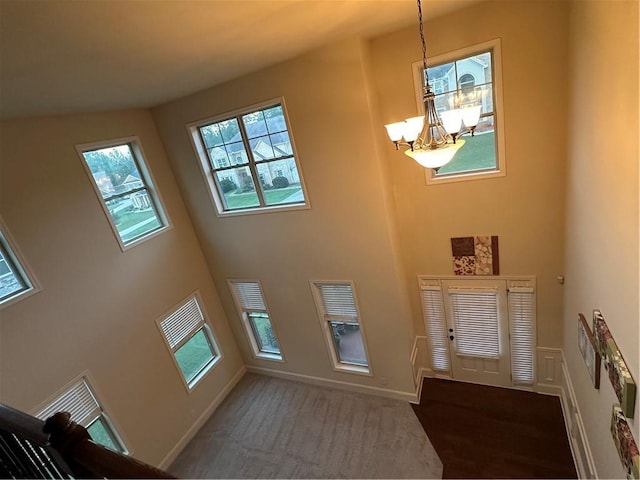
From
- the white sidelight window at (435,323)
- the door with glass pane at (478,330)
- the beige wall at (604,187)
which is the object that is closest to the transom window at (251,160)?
the white sidelight window at (435,323)

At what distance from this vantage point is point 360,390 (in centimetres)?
588

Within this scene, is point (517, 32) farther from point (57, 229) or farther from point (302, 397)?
point (302, 397)

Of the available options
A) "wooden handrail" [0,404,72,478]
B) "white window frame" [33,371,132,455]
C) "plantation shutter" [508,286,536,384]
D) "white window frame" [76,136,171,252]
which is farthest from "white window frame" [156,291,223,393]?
"plantation shutter" [508,286,536,384]

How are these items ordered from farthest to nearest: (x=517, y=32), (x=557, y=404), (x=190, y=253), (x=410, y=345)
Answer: (x=190, y=253) < (x=410, y=345) < (x=557, y=404) < (x=517, y=32)

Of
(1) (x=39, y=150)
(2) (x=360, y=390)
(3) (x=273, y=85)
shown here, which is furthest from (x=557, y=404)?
(1) (x=39, y=150)

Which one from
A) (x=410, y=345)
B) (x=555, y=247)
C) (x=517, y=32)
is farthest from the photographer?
(x=410, y=345)

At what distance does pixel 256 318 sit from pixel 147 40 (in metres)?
5.05

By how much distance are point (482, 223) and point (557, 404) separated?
9.99 feet

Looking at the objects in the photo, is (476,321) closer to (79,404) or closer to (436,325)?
(436,325)

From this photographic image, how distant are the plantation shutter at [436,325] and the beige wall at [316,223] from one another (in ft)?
1.33

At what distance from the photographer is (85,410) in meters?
4.23

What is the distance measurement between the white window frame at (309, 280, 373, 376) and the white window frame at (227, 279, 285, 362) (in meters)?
1.06

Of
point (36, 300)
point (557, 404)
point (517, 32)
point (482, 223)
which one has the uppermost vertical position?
point (517, 32)

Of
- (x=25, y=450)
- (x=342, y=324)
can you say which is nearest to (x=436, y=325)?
(x=342, y=324)
